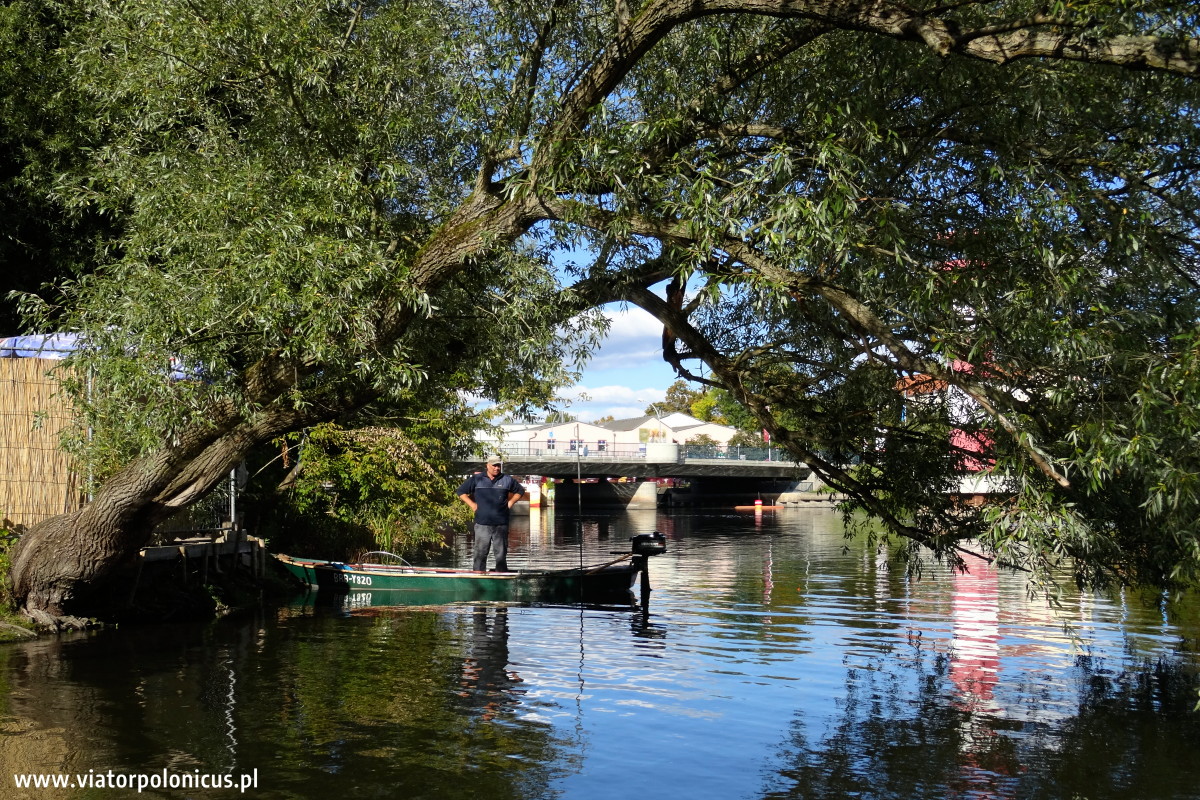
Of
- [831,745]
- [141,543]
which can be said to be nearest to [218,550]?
[141,543]

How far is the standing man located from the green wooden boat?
433 millimetres

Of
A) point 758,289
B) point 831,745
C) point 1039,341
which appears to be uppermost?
point 758,289

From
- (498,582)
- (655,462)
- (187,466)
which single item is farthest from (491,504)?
(655,462)

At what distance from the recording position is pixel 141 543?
13.4m

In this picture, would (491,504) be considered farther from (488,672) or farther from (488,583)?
(488,672)

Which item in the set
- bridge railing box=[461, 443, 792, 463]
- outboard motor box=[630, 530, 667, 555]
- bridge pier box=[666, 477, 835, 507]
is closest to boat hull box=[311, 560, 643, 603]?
outboard motor box=[630, 530, 667, 555]

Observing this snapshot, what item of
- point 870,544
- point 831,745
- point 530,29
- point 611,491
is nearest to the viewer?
point 831,745

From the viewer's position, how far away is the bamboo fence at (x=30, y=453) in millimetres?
14320

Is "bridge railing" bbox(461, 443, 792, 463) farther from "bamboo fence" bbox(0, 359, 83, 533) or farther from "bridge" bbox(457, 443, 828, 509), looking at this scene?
"bamboo fence" bbox(0, 359, 83, 533)

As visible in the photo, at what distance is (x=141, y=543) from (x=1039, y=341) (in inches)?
440

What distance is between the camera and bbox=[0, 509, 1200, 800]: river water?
7629 mm

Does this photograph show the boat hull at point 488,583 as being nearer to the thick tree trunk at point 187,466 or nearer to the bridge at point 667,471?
the thick tree trunk at point 187,466

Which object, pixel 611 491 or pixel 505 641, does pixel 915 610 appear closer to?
pixel 505 641

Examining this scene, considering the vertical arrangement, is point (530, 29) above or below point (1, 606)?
above
